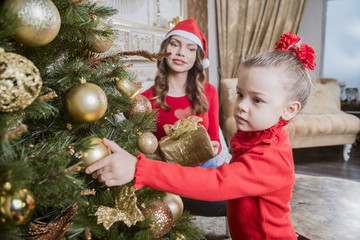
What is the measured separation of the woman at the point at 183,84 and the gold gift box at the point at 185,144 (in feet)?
1.64

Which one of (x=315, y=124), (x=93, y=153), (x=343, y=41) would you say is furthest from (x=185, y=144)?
(x=343, y=41)

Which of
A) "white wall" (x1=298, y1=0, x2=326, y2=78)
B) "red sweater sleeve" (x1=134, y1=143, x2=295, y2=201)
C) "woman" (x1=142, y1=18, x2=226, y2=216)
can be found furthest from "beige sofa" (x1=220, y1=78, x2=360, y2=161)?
"red sweater sleeve" (x1=134, y1=143, x2=295, y2=201)

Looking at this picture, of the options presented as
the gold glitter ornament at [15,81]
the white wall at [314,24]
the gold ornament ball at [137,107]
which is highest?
the white wall at [314,24]

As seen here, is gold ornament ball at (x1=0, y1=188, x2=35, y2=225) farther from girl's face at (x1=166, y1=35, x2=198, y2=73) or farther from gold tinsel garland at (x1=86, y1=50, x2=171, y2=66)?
girl's face at (x1=166, y1=35, x2=198, y2=73)

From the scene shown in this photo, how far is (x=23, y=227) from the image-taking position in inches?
20.5

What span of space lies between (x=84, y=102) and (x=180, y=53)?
1.07 m

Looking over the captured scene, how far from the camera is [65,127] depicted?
0.61 m

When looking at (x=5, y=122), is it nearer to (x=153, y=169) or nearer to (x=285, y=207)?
(x=153, y=169)

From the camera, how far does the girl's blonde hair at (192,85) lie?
5.24 ft

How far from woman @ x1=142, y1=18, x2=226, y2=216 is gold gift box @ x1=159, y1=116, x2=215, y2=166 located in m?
0.50

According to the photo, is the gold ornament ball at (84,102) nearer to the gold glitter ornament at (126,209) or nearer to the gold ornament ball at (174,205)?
the gold glitter ornament at (126,209)

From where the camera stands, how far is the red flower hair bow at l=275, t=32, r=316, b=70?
2.73 feet

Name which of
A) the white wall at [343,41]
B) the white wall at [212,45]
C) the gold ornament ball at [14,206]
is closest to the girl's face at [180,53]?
the gold ornament ball at [14,206]

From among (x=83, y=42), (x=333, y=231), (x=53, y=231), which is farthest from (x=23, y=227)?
(x=333, y=231)
